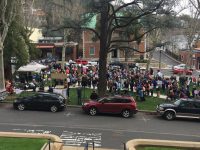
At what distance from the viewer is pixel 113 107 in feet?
92.4

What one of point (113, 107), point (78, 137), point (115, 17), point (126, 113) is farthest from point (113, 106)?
point (115, 17)

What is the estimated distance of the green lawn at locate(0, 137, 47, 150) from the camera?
16641mm

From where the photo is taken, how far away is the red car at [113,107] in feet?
92.2

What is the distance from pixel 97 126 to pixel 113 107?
388 cm

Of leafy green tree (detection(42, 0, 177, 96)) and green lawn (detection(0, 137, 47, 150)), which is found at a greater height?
leafy green tree (detection(42, 0, 177, 96))

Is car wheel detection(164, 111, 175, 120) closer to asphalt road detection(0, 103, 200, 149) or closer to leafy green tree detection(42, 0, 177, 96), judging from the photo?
asphalt road detection(0, 103, 200, 149)

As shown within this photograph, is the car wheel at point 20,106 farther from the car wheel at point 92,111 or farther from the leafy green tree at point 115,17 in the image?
the leafy green tree at point 115,17

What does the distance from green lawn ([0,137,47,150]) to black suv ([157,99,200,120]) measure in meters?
12.6

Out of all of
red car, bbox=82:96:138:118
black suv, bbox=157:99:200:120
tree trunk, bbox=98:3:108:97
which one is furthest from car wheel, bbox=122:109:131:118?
tree trunk, bbox=98:3:108:97

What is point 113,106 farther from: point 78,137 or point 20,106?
point 78,137

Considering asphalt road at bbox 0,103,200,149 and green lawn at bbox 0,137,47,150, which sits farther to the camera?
asphalt road at bbox 0,103,200,149

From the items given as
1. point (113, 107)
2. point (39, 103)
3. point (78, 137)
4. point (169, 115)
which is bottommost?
point (78, 137)

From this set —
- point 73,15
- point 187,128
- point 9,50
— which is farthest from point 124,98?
point 9,50

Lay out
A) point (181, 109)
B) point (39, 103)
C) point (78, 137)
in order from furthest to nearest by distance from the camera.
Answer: point (39, 103), point (181, 109), point (78, 137)
